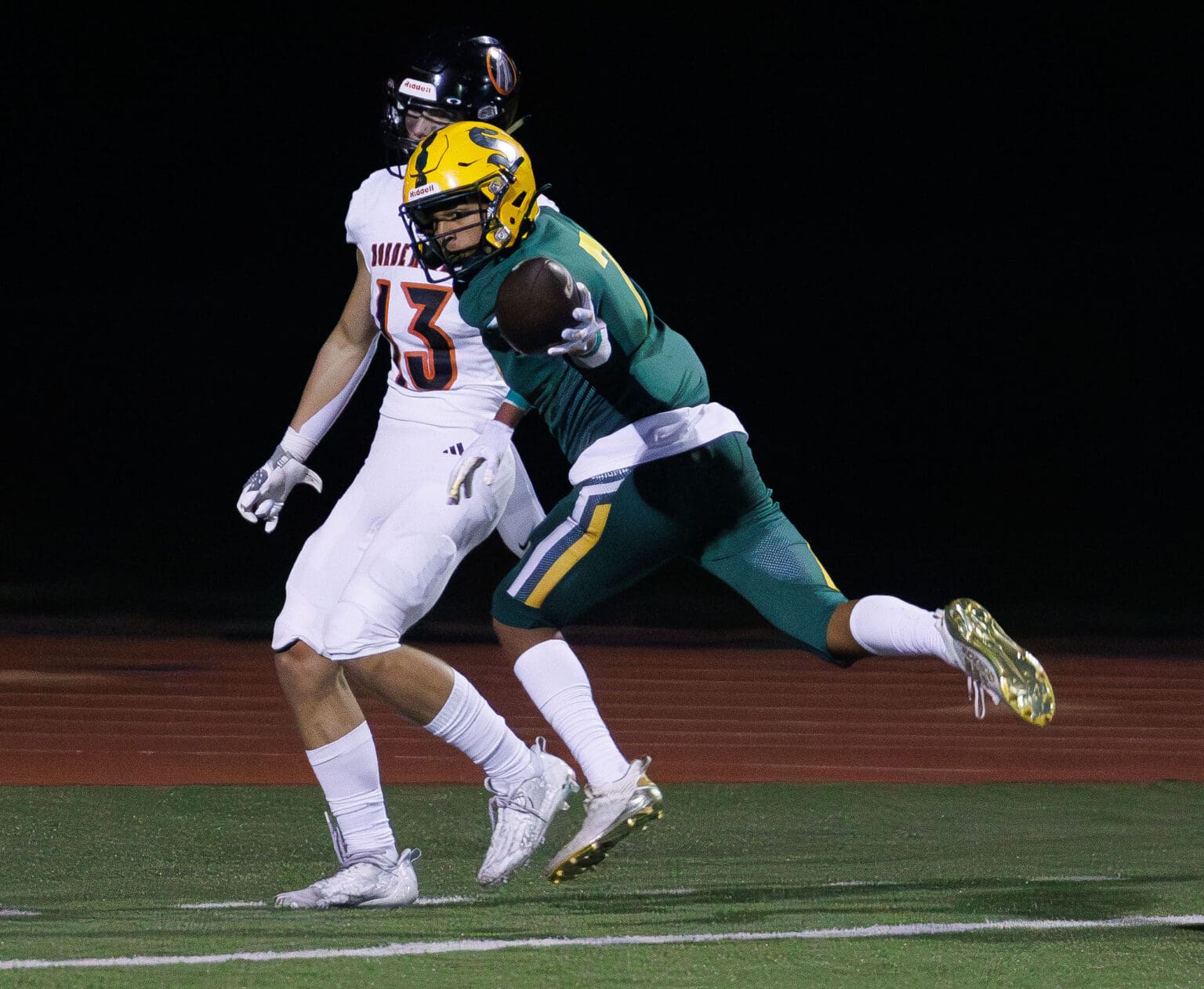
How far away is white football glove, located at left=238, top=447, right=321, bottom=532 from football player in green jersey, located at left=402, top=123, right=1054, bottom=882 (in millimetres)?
690

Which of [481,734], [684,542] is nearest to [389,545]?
[481,734]

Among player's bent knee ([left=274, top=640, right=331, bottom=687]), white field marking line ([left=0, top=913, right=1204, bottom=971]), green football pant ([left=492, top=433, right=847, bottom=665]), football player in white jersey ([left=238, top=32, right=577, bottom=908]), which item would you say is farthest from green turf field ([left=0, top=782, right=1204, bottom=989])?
green football pant ([left=492, top=433, right=847, bottom=665])

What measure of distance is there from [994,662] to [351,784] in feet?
4.19

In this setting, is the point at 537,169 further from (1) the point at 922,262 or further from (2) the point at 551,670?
(2) the point at 551,670

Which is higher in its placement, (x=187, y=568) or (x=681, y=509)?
(x=681, y=509)

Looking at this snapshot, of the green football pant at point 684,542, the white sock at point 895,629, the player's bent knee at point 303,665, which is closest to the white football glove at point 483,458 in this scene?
the green football pant at point 684,542

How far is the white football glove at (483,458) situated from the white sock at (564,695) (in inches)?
14.6

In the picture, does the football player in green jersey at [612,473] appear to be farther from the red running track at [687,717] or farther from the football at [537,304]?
the red running track at [687,717]

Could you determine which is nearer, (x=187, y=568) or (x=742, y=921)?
(x=742, y=921)

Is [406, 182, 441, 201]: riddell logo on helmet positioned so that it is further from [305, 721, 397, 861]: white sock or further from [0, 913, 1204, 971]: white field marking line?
[0, 913, 1204, 971]: white field marking line

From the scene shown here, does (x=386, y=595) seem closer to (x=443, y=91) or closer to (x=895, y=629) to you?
(x=895, y=629)

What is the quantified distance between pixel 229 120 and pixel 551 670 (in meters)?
9.64

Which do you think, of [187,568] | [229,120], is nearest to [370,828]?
[187,568]

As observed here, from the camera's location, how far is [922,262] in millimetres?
12414
